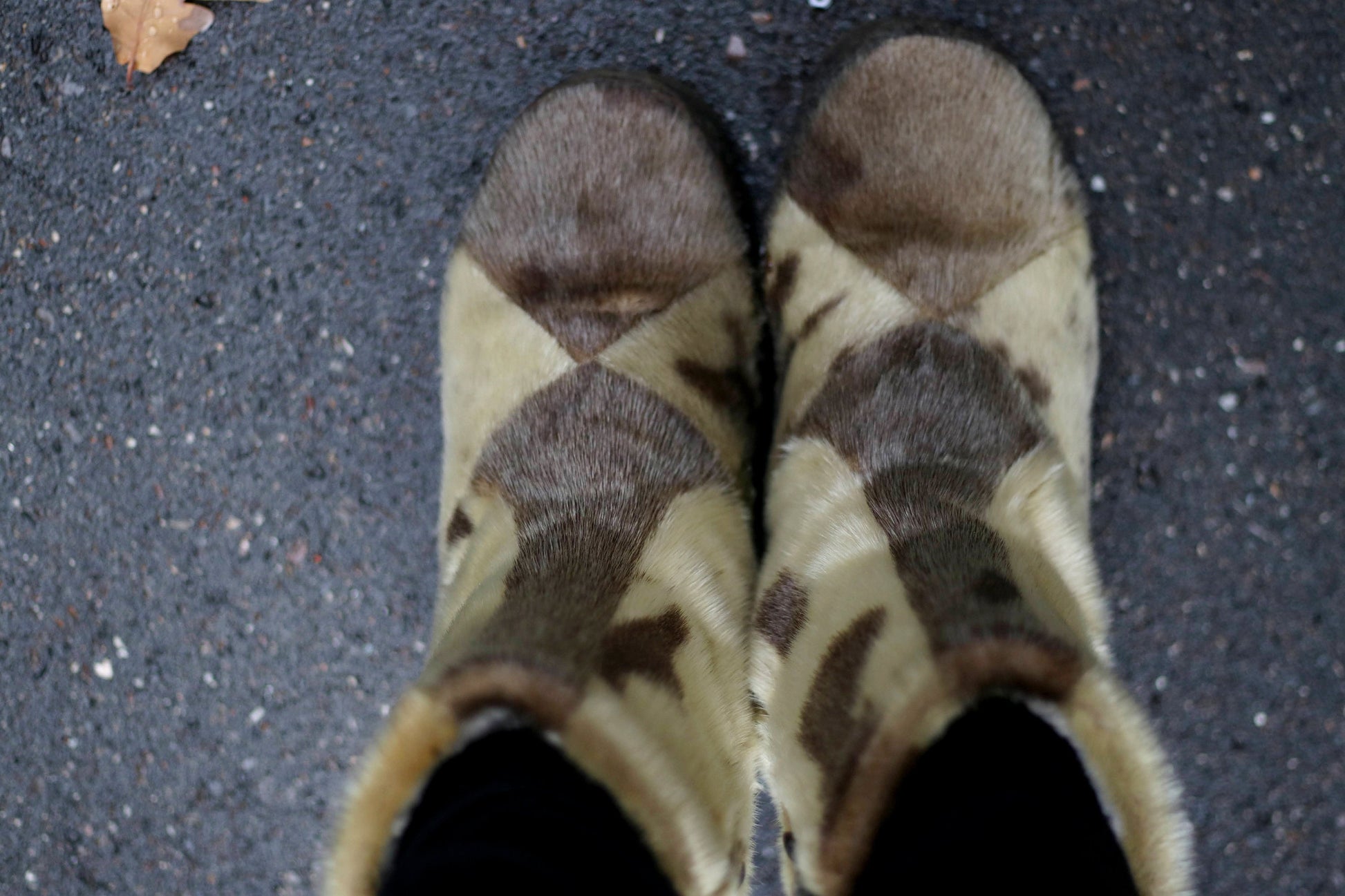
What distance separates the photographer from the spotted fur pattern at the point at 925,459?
836mm

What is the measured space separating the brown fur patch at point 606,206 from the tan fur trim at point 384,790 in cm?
70

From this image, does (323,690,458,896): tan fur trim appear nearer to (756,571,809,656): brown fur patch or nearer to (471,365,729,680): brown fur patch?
(471,365,729,680): brown fur patch

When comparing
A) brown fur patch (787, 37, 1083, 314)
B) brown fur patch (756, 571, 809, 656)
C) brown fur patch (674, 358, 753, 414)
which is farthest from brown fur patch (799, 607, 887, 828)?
brown fur patch (787, 37, 1083, 314)

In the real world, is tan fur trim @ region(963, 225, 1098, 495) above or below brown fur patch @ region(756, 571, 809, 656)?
above

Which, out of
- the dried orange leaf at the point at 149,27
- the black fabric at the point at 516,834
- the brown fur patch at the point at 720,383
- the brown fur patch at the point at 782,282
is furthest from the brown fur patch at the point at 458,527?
the dried orange leaf at the point at 149,27

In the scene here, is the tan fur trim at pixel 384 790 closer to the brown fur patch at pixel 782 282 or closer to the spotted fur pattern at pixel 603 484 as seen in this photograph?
the spotted fur pattern at pixel 603 484

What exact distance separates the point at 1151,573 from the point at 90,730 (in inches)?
74.3

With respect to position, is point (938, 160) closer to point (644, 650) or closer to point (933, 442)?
point (933, 442)

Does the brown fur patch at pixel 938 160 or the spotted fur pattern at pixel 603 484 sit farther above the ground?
the brown fur patch at pixel 938 160

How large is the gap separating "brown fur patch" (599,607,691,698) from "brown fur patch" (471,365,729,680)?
0.02 metres

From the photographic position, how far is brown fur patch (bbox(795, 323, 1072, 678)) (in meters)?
0.96

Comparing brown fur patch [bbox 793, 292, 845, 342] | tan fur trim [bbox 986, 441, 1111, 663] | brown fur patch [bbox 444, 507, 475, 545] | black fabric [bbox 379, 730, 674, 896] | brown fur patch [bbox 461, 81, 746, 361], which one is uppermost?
brown fur patch [bbox 461, 81, 746, 361]

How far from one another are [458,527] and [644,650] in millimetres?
435

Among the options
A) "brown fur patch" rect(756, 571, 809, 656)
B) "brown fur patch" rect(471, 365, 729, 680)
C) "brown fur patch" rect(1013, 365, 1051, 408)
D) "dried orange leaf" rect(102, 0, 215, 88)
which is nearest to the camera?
"brown fur patch" rect(471, 365, 729, 680)
